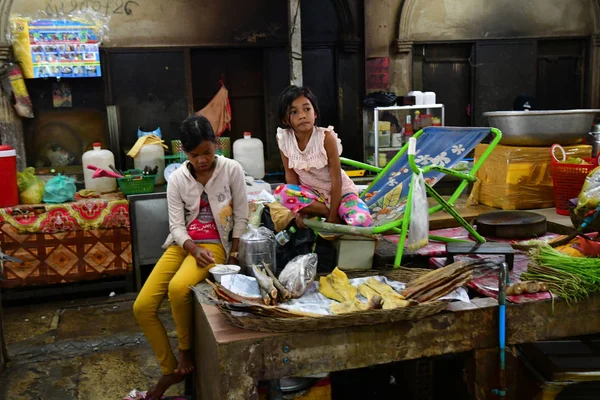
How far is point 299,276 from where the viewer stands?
342 cm

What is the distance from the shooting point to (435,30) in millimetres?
8594

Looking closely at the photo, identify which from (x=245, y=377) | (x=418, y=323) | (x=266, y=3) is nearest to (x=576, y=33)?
(x=266, y=3)

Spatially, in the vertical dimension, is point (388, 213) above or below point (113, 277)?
above

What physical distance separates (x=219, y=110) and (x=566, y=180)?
14.4 ft

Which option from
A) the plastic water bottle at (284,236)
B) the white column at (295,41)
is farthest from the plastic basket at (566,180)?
the white column at (295,41)

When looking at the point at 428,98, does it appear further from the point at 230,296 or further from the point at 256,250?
the point at 230,296

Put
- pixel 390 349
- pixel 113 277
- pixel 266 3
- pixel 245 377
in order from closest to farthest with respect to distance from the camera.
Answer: pixel 245 377 < pixel 390 349 < pixel 113 277 < pixel 266 3

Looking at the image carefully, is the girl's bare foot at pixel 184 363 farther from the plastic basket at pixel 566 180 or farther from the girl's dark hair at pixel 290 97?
the plastic basket at pixel 566 180

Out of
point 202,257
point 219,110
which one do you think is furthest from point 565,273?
point 219,110

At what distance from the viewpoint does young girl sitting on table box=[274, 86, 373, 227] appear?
4.06 metres

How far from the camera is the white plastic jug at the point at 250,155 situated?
7.03 metres

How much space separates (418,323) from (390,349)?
0.20 m

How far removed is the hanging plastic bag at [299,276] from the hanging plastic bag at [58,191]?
3.51 meters

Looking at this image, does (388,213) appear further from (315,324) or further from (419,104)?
(419,104)
